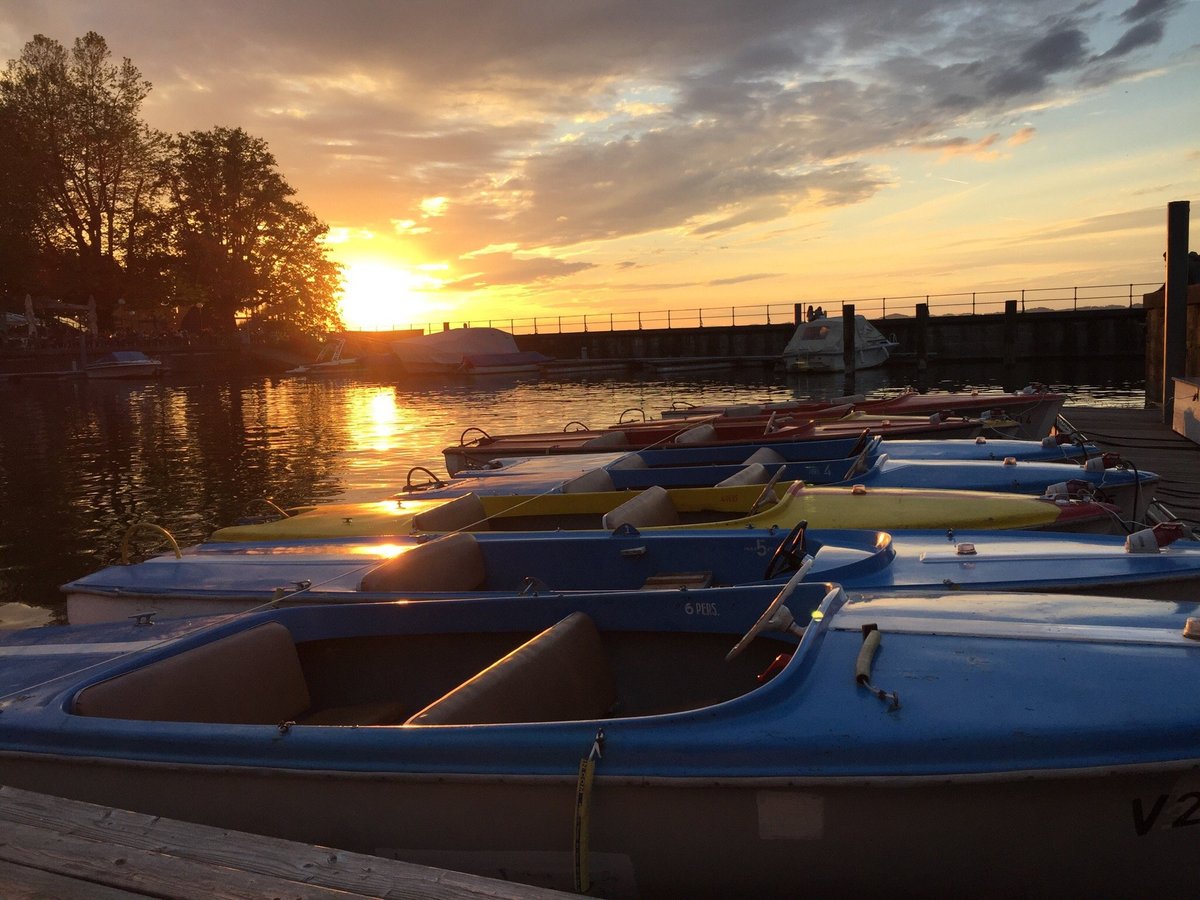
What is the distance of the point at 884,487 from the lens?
348 inches

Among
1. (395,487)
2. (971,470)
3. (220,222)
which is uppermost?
(220,222)

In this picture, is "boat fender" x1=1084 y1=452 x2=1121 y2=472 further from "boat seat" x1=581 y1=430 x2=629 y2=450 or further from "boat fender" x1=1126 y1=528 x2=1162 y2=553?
"boat seat" x1=581 y1=430 x2=629 y2=450

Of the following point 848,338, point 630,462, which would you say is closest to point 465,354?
point 848,338

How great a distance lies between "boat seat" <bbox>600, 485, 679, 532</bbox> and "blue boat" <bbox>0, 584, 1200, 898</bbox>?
8.55 ft

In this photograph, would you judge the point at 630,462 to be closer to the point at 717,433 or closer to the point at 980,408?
the point at 717,433

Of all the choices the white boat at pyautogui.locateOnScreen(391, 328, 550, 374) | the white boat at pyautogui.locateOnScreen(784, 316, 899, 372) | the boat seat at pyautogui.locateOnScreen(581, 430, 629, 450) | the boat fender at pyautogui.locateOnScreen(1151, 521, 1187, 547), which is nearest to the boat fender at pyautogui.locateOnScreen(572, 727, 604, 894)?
the boat fender at pyautogui.locateOnScreen(1151, 521, 1187, 547)

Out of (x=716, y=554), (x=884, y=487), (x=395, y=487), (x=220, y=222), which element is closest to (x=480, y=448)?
(x=395, y=487)

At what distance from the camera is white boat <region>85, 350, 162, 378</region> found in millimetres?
62375

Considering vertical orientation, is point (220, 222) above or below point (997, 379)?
above

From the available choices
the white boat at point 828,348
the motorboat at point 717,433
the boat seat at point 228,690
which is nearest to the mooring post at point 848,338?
the white boat at point 828,348

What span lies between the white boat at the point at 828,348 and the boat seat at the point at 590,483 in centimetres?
4142

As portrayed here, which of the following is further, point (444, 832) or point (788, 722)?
point (444, 832)

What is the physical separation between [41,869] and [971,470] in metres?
8.53

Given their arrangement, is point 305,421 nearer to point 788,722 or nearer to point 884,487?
point 884,487
